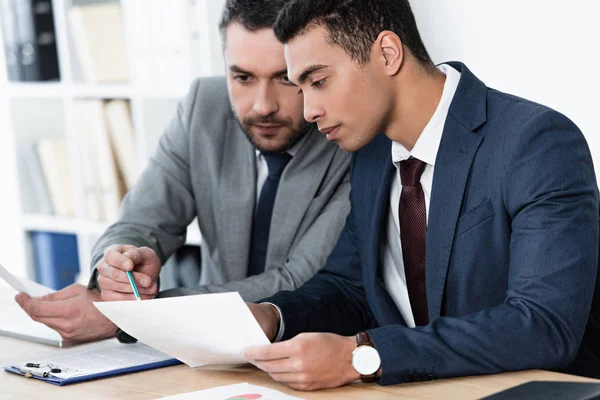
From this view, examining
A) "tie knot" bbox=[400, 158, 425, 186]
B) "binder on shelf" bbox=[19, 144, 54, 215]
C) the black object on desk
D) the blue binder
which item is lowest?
"binder on shelf" bbox=[19, 144, 54, 215]

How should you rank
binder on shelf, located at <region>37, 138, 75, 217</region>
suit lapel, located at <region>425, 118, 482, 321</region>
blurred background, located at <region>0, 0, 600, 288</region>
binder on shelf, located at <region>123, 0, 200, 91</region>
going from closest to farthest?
suit lapel, located at <region>425, 118, 482, 321</region> → blurred background, located at <region>0, 0, 600, 288</region> → binder on shelf, located at <region>123, 0, 200, 91</region> → binder on shelf, located at <region>37, 138, 75, 217</region>

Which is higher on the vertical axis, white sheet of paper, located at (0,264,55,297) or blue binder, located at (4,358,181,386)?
white sheet of paper, located at (0,264,55,297)

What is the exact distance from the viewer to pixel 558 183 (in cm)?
147

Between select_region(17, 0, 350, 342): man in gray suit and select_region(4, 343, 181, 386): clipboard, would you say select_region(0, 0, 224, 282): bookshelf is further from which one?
select_region(4, 343, 181, 386): clipboard

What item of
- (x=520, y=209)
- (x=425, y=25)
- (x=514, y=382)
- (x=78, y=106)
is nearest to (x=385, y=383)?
(x=514, y=382)

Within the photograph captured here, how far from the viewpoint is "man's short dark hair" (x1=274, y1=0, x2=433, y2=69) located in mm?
1707

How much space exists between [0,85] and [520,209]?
292cm

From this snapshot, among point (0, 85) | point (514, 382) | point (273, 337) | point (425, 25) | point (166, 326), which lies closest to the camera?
point (514, 382)

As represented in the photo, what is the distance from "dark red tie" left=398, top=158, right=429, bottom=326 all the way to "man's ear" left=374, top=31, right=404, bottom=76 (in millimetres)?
198

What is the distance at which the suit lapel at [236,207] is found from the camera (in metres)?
2.32

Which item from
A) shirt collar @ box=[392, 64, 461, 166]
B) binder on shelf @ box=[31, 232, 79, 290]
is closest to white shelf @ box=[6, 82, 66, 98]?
binder on shelf @ box=[31, 232, 79, 290]

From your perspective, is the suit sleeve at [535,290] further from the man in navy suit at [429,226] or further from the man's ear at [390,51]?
the man's ear at [390,51]

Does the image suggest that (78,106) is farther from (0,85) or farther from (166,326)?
(166,326)

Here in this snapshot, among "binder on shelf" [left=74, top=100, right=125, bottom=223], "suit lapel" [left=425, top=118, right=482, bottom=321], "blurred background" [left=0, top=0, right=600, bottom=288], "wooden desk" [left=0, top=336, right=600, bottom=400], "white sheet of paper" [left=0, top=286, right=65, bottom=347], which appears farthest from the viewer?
"binder on shelf" [left=74, top=100, right=125, bottom=223]
